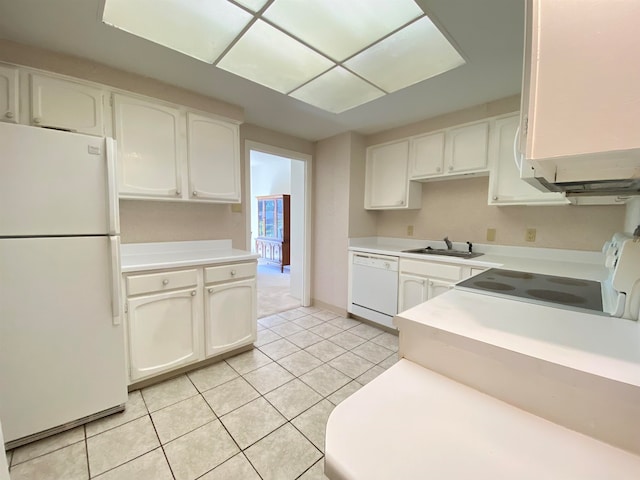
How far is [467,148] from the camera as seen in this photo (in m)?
2.50

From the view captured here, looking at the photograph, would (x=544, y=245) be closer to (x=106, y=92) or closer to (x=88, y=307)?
(x=88, y=307)

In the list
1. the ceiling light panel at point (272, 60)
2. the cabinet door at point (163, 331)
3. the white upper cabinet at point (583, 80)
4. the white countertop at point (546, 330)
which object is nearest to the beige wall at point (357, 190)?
the ceiling light panel at point (272, 60)

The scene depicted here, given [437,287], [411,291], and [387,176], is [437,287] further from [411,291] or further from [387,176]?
[387,176]

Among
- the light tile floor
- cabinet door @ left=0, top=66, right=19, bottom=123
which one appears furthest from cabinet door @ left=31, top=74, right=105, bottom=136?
the light tile floor

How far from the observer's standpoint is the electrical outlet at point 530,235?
7.68 feet

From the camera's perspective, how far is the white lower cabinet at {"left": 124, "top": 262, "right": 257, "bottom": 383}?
1.80 m

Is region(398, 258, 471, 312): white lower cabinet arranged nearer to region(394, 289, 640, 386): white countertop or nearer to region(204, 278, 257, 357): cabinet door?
region(394, 289, 640, 386): white countertop

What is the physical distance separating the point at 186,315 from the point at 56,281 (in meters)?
0.79

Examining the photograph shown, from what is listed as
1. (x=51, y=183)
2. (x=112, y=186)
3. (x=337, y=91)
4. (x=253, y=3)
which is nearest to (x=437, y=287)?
(x=337, y=91)

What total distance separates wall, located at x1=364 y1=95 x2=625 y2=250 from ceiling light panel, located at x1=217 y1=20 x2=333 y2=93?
4.77 ft

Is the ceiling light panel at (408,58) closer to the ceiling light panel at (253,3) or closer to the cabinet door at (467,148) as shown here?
the ceiling light panel at (253,3)

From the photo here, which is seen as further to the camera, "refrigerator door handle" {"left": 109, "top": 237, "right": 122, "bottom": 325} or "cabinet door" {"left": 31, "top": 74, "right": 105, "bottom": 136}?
"cabinet door" {"left": 31, "top": 74, "right": 105, "bottom": 136}

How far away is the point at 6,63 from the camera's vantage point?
5.15 ft

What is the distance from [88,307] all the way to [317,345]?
1766mm
